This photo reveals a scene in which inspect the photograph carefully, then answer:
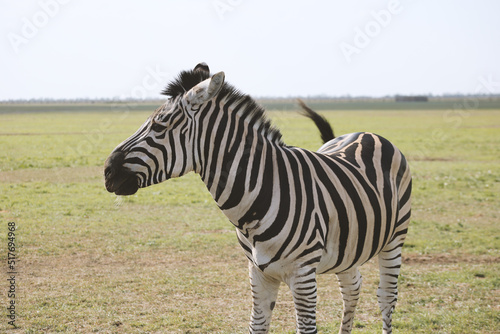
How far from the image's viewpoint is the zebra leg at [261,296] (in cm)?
398

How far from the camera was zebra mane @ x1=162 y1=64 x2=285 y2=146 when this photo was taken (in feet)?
11.7

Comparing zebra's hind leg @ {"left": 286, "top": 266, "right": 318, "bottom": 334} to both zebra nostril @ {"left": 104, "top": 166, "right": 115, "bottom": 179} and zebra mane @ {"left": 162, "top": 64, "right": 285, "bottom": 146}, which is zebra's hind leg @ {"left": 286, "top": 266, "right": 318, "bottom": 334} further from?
zebra nostril @ {"left": 104, "top": 166, "right": 115, "bottom": 179}

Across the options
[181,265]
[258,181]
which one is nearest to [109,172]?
[258,181]

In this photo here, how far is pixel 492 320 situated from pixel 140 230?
709cm

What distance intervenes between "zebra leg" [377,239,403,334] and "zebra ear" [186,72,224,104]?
253cm

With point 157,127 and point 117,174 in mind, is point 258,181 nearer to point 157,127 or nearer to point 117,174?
point 157,127

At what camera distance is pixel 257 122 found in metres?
3.77

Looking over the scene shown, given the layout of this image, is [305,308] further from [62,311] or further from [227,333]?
[62,311]

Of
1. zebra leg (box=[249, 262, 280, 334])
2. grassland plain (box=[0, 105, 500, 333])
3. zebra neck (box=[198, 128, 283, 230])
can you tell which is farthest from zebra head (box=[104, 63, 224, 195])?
zebra leg (box=[249, 262, 280, 334])

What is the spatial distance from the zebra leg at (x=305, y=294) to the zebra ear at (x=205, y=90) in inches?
56.4

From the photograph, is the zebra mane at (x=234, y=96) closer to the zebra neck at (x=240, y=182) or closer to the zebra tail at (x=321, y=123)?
the zebra neck at (x=240, y=182)

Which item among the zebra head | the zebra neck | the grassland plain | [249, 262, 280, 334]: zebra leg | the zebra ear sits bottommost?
the grassland plain

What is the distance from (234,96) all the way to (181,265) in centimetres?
526

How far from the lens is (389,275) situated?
4848 millimetres
